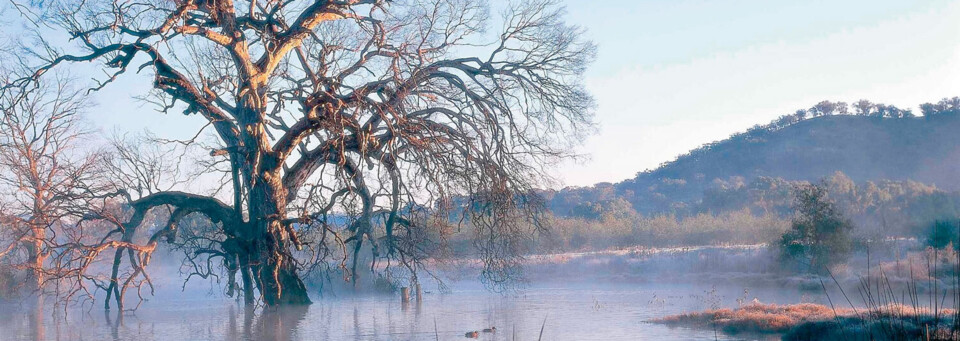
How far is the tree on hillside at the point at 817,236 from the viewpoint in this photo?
30.1 meters

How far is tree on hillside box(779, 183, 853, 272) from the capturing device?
30.1m

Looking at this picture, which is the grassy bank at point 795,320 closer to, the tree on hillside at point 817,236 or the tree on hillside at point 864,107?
the tree on hillside at point 817,236

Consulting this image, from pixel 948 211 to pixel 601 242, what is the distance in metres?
18.4

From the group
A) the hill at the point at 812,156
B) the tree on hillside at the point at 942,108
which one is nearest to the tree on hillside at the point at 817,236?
the hill at the point at 812,156

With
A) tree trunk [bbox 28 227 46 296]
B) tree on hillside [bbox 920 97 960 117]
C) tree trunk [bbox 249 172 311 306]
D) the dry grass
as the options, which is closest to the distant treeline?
the dry grass

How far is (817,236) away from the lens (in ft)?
99.9

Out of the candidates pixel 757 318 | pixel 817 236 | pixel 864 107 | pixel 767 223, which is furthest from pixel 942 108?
pixel 757 318

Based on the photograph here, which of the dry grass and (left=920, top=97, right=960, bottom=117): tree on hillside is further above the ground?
(left=920, top=97, right=960, bottom=117): tree on hillside

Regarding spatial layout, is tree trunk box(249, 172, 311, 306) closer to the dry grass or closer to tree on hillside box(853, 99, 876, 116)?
the dry grass

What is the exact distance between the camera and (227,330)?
2031 centimetres

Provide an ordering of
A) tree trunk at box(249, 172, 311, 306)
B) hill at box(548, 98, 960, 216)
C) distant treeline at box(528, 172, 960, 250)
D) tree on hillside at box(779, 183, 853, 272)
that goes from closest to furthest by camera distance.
Result: tree trunk at box(249, 172, 311, 306), tree on hillside at box(779, 183, 853, 272), distant treeline at box(528, 172, 960, 250), hill at box(548, 98, 960, 216)

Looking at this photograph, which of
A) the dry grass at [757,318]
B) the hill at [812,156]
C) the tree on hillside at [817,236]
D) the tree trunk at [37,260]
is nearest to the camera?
the dry grass at [757,318]

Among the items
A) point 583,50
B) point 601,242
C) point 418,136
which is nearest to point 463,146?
point 418,136

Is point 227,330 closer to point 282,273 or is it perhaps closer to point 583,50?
point 282,273
